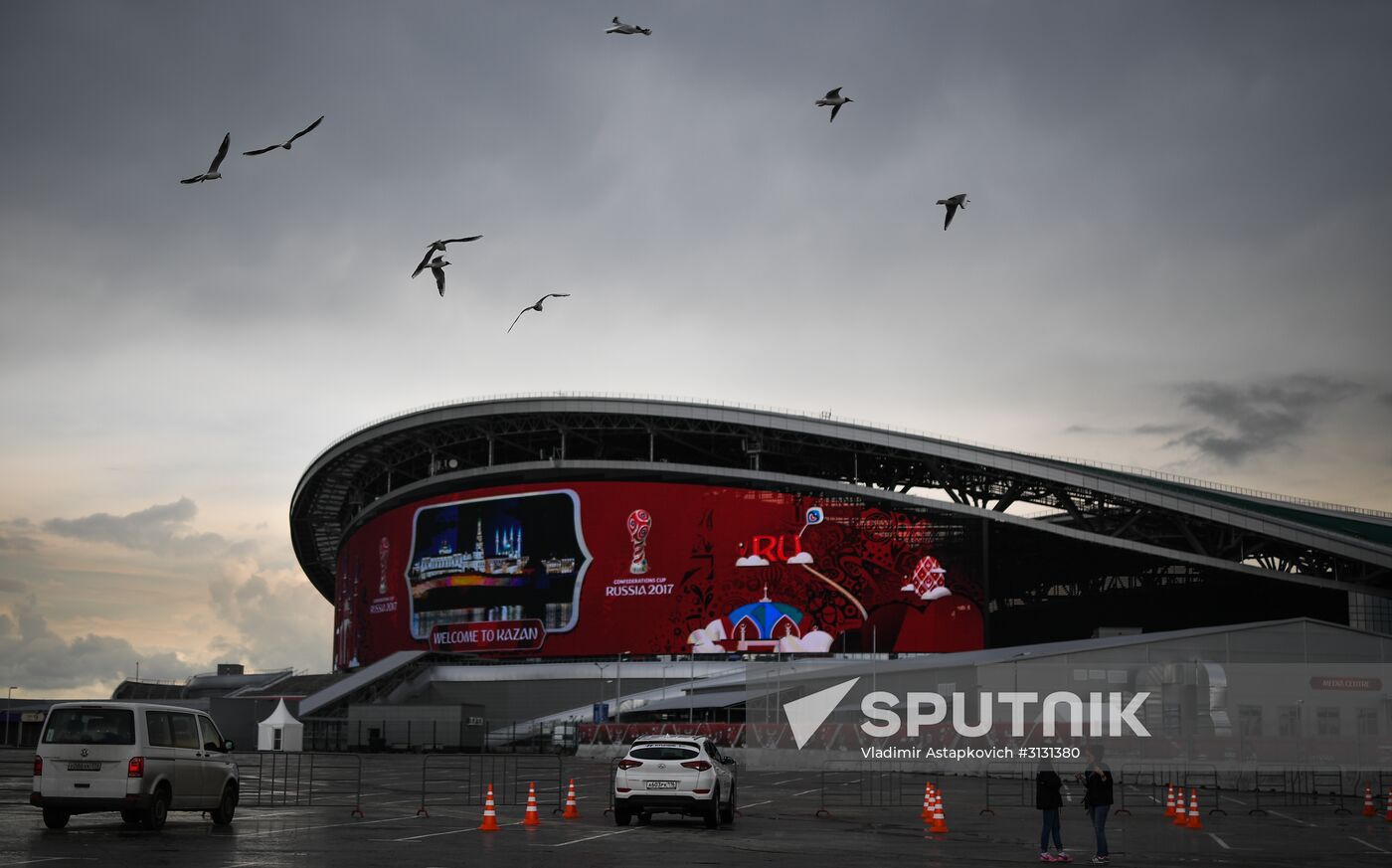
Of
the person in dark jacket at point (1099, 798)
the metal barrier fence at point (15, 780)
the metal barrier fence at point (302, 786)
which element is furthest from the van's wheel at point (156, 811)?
the person in dark jacket at point (1099, 798)

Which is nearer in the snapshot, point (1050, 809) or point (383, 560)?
point (1050, 809)

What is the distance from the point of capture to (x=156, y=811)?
2227cm

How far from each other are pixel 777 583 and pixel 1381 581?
116 feet

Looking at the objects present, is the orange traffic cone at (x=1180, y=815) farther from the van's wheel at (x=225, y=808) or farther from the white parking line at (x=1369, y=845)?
the van's wheel at (x=225, y=808)

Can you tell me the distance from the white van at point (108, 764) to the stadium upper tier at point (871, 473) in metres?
70.2

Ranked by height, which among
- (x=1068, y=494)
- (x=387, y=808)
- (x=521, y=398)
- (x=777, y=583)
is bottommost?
(x=387, y=808)

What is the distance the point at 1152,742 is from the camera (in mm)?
44438

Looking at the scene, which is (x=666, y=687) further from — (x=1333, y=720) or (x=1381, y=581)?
(x=1333, y=720)

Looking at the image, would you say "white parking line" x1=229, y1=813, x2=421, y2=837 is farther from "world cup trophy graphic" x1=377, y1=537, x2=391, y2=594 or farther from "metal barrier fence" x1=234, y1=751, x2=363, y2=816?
"world cup trophy graphic" x1=377, y1=537, x2=391, y2=594

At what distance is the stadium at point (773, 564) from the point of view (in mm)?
87250

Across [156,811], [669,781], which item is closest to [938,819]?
[669,781]

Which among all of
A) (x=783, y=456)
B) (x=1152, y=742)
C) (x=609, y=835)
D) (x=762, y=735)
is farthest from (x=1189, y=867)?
(x=783, y=456)

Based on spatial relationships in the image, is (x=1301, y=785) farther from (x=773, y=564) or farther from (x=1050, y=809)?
(x=773, y=564)

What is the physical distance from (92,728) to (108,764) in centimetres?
62
